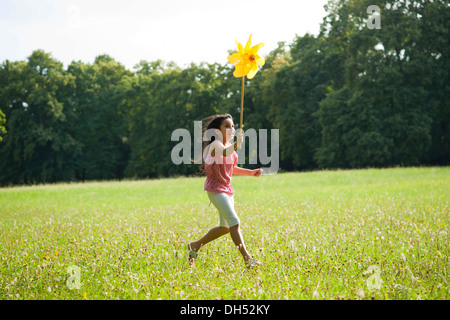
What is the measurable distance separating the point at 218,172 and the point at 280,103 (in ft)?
138

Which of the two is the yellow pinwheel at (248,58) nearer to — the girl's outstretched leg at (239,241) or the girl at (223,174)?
the girl at (223,174)

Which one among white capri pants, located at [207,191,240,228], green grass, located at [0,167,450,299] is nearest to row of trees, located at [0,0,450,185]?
green grass, located at [0,167,450,299]

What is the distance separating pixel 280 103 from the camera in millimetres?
46625

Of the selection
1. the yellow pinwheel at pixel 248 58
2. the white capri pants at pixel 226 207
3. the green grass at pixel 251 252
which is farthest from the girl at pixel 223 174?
the yellow pinwheel at pixel 248 58

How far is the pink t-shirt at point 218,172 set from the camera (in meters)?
5.61

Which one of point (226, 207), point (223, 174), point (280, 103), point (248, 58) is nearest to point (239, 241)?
point (226, 207)

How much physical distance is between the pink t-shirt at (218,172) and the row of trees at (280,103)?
110 feet

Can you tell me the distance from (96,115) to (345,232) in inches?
1968

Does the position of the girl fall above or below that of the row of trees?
below

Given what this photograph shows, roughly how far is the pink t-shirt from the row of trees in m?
33.5

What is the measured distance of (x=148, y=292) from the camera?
4.53 m

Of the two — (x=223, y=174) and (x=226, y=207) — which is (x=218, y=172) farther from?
(x=226, y=207)

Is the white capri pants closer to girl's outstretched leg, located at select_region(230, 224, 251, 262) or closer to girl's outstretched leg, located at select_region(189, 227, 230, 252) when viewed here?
girl's outstretched leg, located at select_region(230, 224, 251, 262)

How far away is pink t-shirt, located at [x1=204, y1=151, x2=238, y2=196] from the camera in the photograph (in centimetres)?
561
